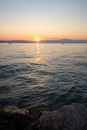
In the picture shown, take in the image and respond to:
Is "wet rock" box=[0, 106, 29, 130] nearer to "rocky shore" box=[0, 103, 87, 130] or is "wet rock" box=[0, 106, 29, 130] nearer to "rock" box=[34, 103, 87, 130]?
"rocky shore" box=[0, 103, 87, 130]

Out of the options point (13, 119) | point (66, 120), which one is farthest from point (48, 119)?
point (13, 119)

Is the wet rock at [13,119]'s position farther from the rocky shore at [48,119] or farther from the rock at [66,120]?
the rock at [66,120]

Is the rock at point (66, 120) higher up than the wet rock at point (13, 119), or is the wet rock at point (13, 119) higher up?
the rock at point (66, 120)

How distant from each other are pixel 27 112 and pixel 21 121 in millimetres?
1049

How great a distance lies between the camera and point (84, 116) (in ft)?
20.8

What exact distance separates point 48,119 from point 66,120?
32.8 inches

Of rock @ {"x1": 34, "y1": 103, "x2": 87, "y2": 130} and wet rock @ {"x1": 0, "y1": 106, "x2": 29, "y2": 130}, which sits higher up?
rock @ {"x1": 34, "y1": 103, "x2": 87, "y2": 130}

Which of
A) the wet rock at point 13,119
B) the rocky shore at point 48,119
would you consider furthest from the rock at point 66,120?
the wet rock at point 13,119

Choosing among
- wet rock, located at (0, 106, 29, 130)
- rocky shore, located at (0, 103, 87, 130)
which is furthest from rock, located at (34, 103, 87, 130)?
wet rock, located at (0, 106, 29, 130)

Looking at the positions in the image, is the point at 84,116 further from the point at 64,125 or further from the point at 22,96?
the point at 22,96

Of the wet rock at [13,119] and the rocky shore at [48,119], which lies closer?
the rocky shore at [48,119]

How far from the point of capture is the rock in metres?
5.82

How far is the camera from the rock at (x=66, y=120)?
5.82 meters

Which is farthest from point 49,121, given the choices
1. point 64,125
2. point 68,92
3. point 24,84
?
→ point 24,84
